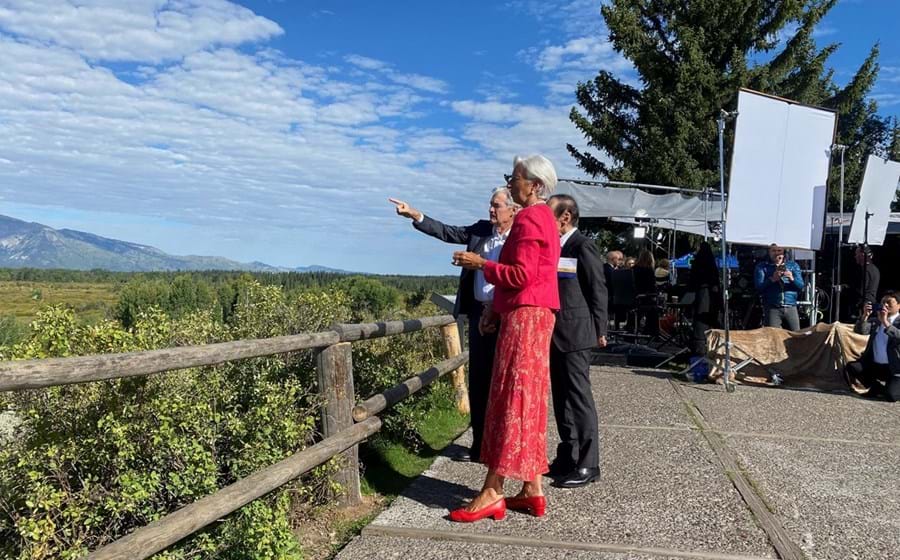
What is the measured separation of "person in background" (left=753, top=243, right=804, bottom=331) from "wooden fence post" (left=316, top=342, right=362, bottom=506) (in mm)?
6689

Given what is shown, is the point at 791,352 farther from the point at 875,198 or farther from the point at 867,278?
the point at 875,198

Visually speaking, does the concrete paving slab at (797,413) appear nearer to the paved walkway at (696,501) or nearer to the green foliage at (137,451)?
the paved walkway at (696,501)

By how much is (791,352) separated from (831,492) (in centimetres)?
472

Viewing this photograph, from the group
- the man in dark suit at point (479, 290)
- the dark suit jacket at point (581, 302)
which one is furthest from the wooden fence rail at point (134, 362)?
the dark suit jacket at point (581, 302)

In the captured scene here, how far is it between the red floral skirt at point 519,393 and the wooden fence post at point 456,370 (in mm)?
3115

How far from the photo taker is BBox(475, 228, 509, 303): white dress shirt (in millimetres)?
4551

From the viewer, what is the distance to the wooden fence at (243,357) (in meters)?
2.33

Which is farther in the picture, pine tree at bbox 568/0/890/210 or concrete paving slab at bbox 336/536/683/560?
pine tree at bbox 568/0/890/210

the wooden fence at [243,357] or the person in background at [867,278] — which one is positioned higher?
the person in background at [867,278]

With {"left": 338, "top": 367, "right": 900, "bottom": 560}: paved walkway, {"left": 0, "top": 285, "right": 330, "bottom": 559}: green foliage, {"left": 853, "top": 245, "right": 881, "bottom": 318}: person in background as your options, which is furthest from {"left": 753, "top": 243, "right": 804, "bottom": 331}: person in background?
{"left": 0, "top": 285, "right": 330, "bottom": 559}: green foliage

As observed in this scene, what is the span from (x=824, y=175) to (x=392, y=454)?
19.7ft

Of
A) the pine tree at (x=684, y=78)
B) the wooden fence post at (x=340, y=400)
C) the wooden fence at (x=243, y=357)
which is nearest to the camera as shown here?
the wooden fence at (x=243, y=357)

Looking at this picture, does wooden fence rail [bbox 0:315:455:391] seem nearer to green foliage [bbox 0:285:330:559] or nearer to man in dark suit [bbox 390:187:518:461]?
green foliage [bbox 0:285:330:559]

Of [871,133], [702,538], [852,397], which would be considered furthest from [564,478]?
[871,133]
